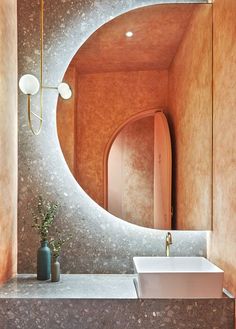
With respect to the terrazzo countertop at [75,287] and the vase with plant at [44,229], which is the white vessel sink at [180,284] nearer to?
the terrazzo countertop at [75,287]

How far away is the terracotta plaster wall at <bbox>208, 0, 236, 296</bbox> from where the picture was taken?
1.72 meters

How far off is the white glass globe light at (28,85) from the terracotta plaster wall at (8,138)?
0.08m

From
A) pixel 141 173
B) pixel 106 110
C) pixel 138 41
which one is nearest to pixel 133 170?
pixel 141 173

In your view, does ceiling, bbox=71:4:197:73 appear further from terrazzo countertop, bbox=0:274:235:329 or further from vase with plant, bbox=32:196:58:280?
terrazzo countertop, bbox=0:274:235:329

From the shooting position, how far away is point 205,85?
2.09m

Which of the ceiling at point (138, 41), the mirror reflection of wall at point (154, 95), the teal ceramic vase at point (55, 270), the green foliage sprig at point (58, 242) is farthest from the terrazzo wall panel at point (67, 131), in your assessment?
the teal ceramic vase at point (55, 270)

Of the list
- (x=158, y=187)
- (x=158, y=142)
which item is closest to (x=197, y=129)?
(x=158, y=142)

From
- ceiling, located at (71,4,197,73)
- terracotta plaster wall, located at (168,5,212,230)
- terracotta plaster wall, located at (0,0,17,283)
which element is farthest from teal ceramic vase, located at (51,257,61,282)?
ceiling, located at (71,4,197,73)

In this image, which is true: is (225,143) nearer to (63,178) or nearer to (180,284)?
(180,284)

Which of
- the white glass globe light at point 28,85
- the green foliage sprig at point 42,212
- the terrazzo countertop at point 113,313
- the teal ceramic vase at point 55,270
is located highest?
the white glass globe light at point 28,85

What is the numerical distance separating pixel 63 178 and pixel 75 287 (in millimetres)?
604

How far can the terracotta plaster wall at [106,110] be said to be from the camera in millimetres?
2078

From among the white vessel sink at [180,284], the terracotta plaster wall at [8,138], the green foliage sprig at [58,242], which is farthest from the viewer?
the green foliage sprig at [58,242]

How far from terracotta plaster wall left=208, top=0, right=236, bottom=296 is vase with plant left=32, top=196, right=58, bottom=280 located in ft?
2.95
